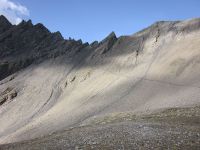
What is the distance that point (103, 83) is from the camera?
7925 cm

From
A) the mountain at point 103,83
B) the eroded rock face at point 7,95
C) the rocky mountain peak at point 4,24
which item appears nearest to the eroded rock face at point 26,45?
the rocky mountain peak at point 4,24

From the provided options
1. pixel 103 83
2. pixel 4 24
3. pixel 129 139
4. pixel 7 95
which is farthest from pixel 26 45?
pixel 129 139

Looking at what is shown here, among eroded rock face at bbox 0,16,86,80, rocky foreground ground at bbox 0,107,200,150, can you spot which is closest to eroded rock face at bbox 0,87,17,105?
eroded rock face at bbox 0,16,86,80

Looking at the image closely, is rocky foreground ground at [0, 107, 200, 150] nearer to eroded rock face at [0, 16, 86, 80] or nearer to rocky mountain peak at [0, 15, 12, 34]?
eroded rock face at [0, 16, 86, 80]

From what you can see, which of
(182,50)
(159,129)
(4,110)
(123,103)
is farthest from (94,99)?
(159,129)

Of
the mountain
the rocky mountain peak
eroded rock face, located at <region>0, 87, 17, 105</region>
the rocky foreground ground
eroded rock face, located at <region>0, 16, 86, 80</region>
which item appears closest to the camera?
the rocky foreground ground

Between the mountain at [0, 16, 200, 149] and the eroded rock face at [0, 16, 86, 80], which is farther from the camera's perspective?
the eroded rock face at [0, 16, 86, 80]

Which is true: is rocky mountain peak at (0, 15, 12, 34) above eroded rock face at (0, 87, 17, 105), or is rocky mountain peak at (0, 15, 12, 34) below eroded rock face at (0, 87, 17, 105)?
above

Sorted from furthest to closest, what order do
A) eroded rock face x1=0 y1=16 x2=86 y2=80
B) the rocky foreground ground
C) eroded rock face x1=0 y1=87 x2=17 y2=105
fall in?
eroded rock face x1=0 y1=16 x2=86 y2=80, eroded rock face x1=0 y1=87 x2=17 y2=105, the rocky foreground ground

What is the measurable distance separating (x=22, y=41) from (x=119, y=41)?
3556 centimetres

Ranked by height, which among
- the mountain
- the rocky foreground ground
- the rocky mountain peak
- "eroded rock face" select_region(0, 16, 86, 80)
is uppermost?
the rocky mountain peak

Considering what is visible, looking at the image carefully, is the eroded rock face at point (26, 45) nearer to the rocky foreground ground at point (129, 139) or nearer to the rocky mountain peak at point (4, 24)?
the rocky mountain peak at point (4, 24)

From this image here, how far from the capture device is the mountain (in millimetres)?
55719

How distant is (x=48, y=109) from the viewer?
79562 millimetres
